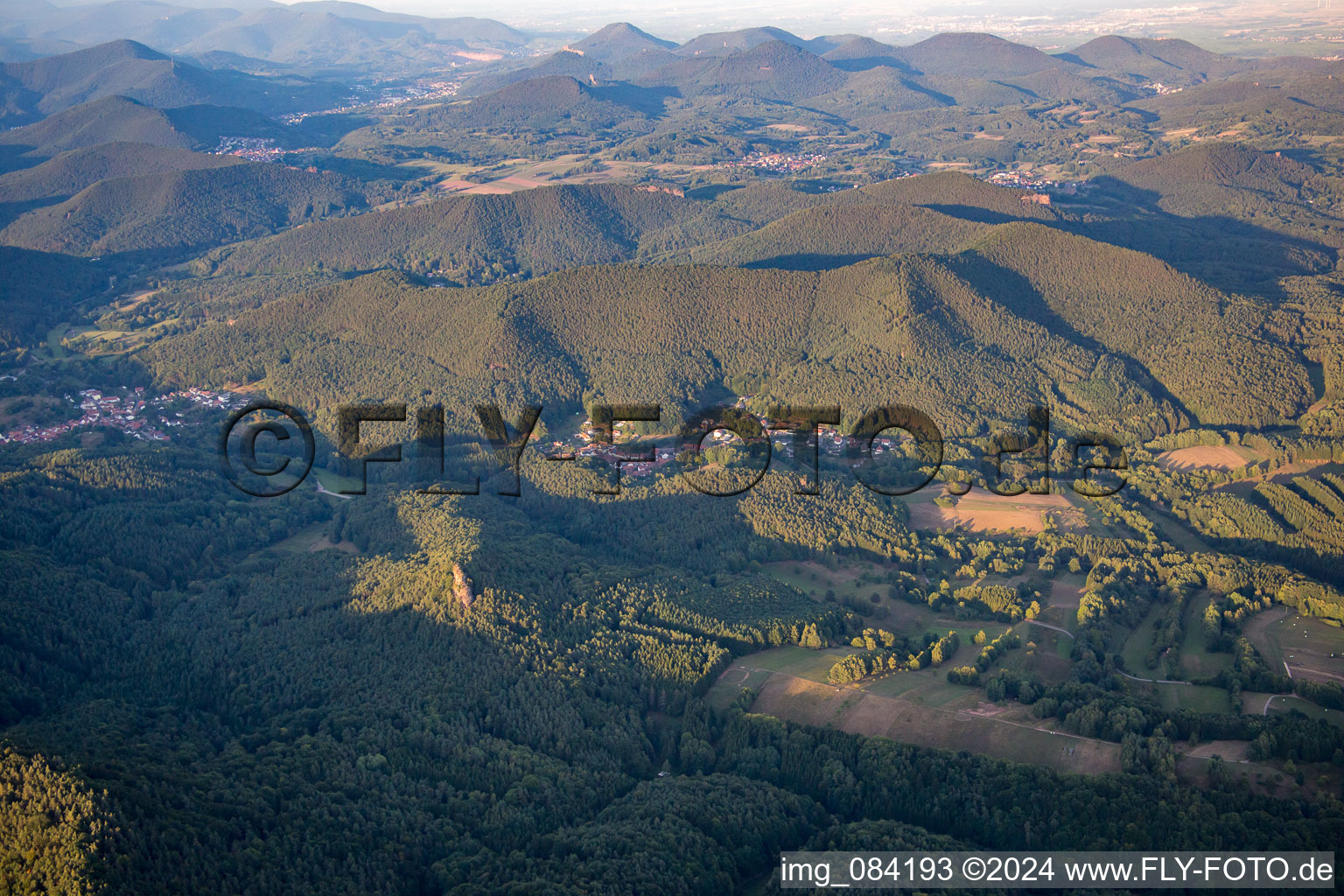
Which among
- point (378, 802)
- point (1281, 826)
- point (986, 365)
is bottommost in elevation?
point (378, 802)

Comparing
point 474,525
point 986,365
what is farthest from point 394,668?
point 986,365

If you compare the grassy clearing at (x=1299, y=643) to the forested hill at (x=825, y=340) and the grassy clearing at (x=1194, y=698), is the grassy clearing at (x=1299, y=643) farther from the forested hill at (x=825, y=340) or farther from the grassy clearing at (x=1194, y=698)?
the forested hill at (x=825, y=340)

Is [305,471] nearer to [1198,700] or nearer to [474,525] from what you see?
[474,525]

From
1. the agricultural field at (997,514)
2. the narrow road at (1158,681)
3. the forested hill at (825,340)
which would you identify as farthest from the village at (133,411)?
the narrow road at (1158,681)

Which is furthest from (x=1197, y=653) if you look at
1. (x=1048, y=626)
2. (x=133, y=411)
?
(x=133, y=411)

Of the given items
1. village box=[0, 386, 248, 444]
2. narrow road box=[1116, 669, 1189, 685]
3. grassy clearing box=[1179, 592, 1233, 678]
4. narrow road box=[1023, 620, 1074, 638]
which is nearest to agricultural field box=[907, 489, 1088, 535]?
narrow road box=[1023, 620, 1074, 638]

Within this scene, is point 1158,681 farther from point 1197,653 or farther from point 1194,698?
point 1197,653

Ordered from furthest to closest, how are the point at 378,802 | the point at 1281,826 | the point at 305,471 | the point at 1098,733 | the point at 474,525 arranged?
1. the point at 305,471
2. the point at 474,525
3. the point at 1098,733
4. the point at 378,802
5. the point at 1281,826
